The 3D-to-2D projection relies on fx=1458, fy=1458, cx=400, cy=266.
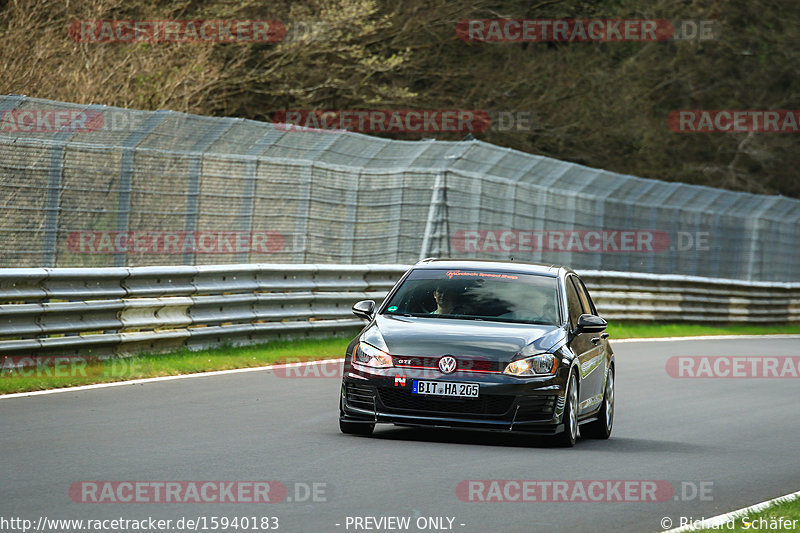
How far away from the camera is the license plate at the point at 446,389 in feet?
34.8

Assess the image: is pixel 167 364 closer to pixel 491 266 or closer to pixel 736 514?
pixel 491 266

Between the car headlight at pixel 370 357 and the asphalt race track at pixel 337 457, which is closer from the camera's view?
the asphalt race track at pixel 337 457

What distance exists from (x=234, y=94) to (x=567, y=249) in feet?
34.6

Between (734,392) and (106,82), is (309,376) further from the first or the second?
(106,82)

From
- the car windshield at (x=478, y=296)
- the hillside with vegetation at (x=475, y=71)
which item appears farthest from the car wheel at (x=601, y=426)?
the hillside with vegetation at (x=475, y=71)

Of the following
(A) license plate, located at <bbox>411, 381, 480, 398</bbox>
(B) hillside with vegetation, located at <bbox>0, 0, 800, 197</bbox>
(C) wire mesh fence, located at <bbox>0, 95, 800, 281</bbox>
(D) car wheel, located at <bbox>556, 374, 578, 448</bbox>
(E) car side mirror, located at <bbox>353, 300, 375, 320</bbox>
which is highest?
(B) hillside with vegetation, located at <bbox>0, 0, 800, 197</bbox>

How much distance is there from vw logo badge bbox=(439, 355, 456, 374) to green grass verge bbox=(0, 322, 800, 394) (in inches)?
172

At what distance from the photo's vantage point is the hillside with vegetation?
28.1 meters

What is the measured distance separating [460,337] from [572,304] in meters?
1.60

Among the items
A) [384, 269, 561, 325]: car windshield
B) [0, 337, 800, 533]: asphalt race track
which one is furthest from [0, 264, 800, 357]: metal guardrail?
[384, 269, 561, 325]: car windshield

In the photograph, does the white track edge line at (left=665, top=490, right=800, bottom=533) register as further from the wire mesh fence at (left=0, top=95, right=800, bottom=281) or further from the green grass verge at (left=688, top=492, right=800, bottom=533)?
the wire mesh fence at (left=0, top=95, right=800, bottom=281)

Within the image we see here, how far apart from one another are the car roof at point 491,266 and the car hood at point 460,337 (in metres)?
0.86

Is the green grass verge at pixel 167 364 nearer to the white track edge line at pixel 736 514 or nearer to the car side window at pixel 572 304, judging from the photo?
the car side window at pixel 572 304

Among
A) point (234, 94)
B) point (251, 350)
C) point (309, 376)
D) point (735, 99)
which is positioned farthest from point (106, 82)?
Result: point (735, 99)
